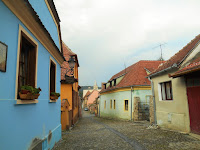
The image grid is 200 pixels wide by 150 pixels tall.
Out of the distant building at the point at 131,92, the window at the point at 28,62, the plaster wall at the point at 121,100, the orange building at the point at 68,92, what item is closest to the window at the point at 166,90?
the orange building at the point at 68,92

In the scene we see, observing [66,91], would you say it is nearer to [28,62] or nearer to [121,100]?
[28,62]

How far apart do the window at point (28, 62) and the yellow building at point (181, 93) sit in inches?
247

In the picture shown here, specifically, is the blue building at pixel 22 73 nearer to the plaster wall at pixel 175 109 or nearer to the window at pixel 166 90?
the plaster wall at pixel 175 109

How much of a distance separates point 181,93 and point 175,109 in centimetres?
115

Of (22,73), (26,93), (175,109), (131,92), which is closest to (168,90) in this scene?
(175,109)

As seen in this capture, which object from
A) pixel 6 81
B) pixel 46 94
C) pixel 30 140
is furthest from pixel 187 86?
pixel 6 81

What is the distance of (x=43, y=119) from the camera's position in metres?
5.39

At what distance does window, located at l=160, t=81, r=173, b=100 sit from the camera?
415 inches

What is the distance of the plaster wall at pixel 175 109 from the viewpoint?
8.85 m

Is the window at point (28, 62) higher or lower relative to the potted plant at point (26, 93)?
higher

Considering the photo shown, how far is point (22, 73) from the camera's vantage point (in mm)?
4348

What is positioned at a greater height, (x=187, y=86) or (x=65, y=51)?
(x=65, y=51)

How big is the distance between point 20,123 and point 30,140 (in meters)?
0.82

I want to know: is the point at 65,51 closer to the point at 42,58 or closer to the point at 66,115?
the point at 66,115
